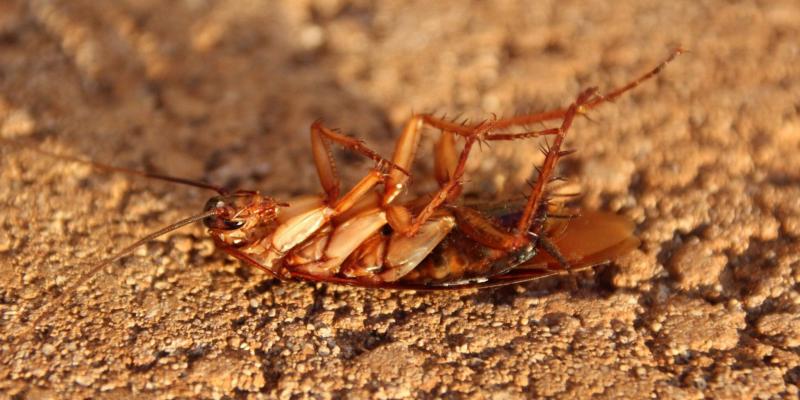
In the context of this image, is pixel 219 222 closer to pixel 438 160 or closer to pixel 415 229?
pixel 415 229

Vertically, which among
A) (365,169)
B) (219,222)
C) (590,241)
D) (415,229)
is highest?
(365,169)

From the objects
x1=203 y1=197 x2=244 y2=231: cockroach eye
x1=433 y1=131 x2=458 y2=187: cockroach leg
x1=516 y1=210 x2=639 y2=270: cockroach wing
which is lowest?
x1=516 y1=210 x2=639 y2=270: cockroach wing

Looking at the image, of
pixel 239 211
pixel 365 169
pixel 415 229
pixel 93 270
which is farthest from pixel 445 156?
pixel 93 270

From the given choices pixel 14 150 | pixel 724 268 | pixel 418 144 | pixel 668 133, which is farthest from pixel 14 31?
pixel 724 268

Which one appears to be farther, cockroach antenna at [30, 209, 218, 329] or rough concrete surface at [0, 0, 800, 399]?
cockroach antenna at [30, 209, 218, 329]

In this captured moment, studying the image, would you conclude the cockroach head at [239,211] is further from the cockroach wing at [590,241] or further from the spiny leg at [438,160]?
the cockroach wing at [590,241]

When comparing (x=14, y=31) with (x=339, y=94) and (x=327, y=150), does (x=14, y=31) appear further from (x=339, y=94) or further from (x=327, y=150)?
(x=327, y=150)

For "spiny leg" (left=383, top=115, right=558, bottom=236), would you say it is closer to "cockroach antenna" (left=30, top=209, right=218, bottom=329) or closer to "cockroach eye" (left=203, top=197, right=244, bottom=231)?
"cockroach eye" (left=203, top=197, right=244, bottom=231)

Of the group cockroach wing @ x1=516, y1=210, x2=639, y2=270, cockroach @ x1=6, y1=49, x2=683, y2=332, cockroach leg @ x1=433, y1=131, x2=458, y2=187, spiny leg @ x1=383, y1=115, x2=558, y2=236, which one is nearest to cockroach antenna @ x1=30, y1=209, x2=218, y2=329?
cockroach @ x1=6, y1=49, x2=683, y2=332
